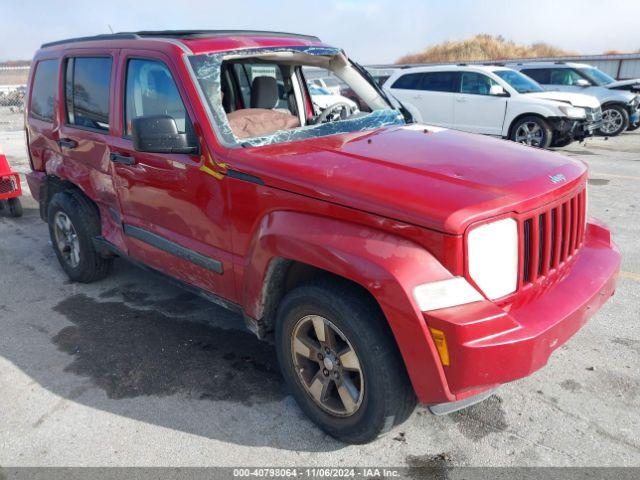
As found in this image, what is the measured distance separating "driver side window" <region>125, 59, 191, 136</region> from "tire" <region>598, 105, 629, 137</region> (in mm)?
12830

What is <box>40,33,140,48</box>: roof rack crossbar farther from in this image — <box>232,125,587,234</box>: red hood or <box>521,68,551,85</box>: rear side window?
<box>521,68,551,85</box>: rear side window

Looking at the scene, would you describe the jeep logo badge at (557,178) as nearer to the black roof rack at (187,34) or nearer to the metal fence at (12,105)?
the black roof rack at (187,34)

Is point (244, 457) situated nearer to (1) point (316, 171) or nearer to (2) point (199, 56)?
(1) point (316, 171)

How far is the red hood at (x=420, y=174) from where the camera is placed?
Answer: 2.28 meters

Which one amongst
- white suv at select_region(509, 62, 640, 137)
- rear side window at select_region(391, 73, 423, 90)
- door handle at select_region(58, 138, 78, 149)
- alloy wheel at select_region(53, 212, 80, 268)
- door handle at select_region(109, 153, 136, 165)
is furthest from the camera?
white suv at select_region(509, 62, 640, 137)

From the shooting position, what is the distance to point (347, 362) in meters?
2.57

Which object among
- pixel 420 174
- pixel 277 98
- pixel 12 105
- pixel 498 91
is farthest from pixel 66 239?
pixel 12 105

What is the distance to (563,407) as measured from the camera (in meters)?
2.96

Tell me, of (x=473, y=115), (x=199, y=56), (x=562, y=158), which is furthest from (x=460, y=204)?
(x=473, y=115)

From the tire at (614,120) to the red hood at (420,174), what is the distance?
38.9 ft

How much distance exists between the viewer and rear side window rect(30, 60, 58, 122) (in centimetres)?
459

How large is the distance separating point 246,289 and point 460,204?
130 cm

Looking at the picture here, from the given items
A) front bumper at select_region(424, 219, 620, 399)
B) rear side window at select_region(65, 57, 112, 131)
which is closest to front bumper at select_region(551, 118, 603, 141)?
front bumper at select_region(424, 219, 620, 399)

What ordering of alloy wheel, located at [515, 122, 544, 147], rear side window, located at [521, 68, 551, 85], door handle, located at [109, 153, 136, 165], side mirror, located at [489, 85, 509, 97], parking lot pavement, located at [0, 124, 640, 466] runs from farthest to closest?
rear side window, located at [521, 68, 551, 85] < side mirror, located at [489, 85, 509, 97] < alloy wheel, located at [515, 122, 544, 147] < door handle, located at [109, 153, 136, 165] < parking lot pavement, located at [0, 124, 640, 466]
